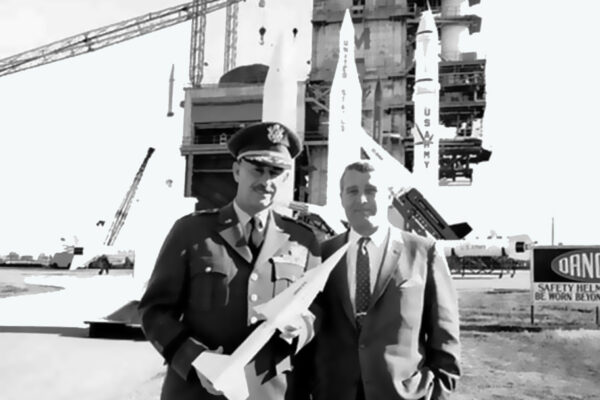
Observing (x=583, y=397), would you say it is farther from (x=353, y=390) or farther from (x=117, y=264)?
(x=117, y=264)

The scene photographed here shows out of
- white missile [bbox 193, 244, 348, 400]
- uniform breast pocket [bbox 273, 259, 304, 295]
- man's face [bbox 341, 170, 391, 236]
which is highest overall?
man's face [bbox 341, 170, 391, 236]

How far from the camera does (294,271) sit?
310 cm

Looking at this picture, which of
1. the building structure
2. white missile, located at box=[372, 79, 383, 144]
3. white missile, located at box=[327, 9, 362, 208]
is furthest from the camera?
the building structure

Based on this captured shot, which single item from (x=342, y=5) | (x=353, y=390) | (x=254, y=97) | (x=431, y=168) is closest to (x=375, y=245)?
(x=353, y=390)

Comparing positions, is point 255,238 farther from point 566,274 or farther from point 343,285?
point 566,274

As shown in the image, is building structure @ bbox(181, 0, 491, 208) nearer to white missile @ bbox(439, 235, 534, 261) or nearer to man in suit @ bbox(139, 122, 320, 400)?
white missile @ bbox(439, 235, 534, 261)

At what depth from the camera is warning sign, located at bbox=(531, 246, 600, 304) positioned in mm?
13930

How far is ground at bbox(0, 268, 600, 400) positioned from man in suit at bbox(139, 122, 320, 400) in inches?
193

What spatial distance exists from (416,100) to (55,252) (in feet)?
129

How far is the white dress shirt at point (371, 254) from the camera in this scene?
3260mm

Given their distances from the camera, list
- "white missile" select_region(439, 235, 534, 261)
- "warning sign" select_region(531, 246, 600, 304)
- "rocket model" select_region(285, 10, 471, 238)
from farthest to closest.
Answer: "white missile" select_region(439, 235, 534, 261), "rocket model" select_region(285, 10, 471, 238), "warning sign" select_region(531, 246, 600, 304)

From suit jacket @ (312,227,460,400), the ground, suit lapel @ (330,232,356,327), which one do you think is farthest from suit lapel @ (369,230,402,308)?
the ground

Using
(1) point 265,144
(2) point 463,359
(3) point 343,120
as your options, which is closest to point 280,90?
(3) point 343,120

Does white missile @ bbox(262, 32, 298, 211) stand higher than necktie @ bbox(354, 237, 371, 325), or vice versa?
white missile @ bbox(262, 32, 298, 211)
